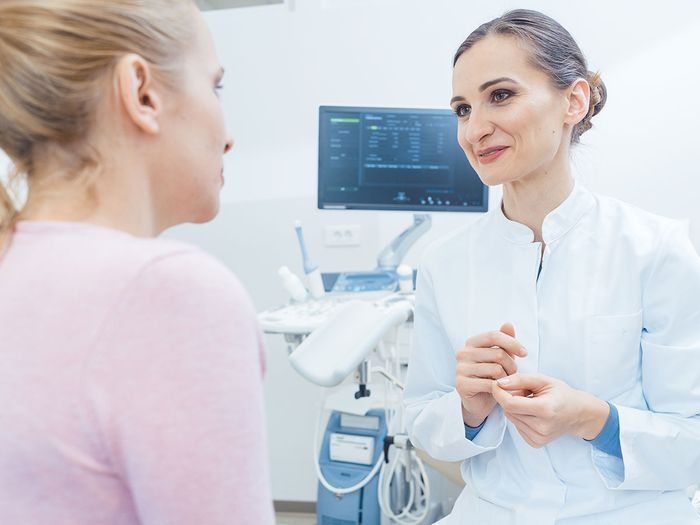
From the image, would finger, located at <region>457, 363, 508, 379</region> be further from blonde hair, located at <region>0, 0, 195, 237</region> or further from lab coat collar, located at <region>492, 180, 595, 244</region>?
blonde hair, located at <region>0, 0, 195, 237</region>

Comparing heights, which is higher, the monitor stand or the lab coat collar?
the lab coat collar

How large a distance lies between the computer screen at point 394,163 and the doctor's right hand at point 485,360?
3.20ft

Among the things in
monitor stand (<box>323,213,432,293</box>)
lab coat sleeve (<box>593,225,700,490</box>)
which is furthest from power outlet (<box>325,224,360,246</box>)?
lab coat sleeve (<box>593,225,700,490</box>)

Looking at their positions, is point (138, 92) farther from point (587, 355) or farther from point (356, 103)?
point (356, 103)

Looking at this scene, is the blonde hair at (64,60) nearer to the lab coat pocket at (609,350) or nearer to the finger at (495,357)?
the finger at (495,357)

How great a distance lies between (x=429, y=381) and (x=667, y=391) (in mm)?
347

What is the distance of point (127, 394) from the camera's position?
0.35 metres

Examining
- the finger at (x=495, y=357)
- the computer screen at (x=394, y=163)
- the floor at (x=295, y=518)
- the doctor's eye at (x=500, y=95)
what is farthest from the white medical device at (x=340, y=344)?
the floor at (x=295, y=518)

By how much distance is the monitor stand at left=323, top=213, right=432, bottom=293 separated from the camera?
5.64 feet

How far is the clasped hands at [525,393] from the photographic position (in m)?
0.77

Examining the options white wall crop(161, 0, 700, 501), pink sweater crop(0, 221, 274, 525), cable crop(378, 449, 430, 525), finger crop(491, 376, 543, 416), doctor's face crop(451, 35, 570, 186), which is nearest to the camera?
pink sweater crop(0, 221, 274, 525)

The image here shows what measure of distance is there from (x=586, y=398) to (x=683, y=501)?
0.77ft

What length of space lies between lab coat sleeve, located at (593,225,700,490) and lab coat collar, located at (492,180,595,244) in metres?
0.13

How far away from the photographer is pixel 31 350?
37cm
